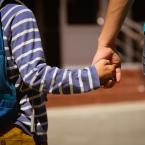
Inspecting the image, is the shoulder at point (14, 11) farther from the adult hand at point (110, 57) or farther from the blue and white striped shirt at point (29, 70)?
the adult hand at point (110, 57)

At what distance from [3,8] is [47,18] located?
1286 centimetres

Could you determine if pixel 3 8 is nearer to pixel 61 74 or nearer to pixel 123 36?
pixel 61 74

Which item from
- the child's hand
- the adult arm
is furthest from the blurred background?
the child's hand

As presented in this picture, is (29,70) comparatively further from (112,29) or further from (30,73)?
(112,29)

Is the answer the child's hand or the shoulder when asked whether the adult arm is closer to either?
the child's hand

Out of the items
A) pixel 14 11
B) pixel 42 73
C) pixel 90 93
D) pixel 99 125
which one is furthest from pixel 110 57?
pixel 90 93

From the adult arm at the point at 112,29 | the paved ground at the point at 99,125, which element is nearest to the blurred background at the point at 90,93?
the paved ground at the point at 99,125

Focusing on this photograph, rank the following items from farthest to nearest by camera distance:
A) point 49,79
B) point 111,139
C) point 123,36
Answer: point 123,36 → point 111,139 → point 49,79

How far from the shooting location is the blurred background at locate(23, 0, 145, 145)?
8.54m

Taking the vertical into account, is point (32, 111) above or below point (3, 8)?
below

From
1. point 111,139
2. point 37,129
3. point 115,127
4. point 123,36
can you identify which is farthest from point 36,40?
point 123,36

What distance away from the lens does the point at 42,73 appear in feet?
8.95

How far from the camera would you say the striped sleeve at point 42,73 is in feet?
8.97

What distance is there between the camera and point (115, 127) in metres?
9.03
